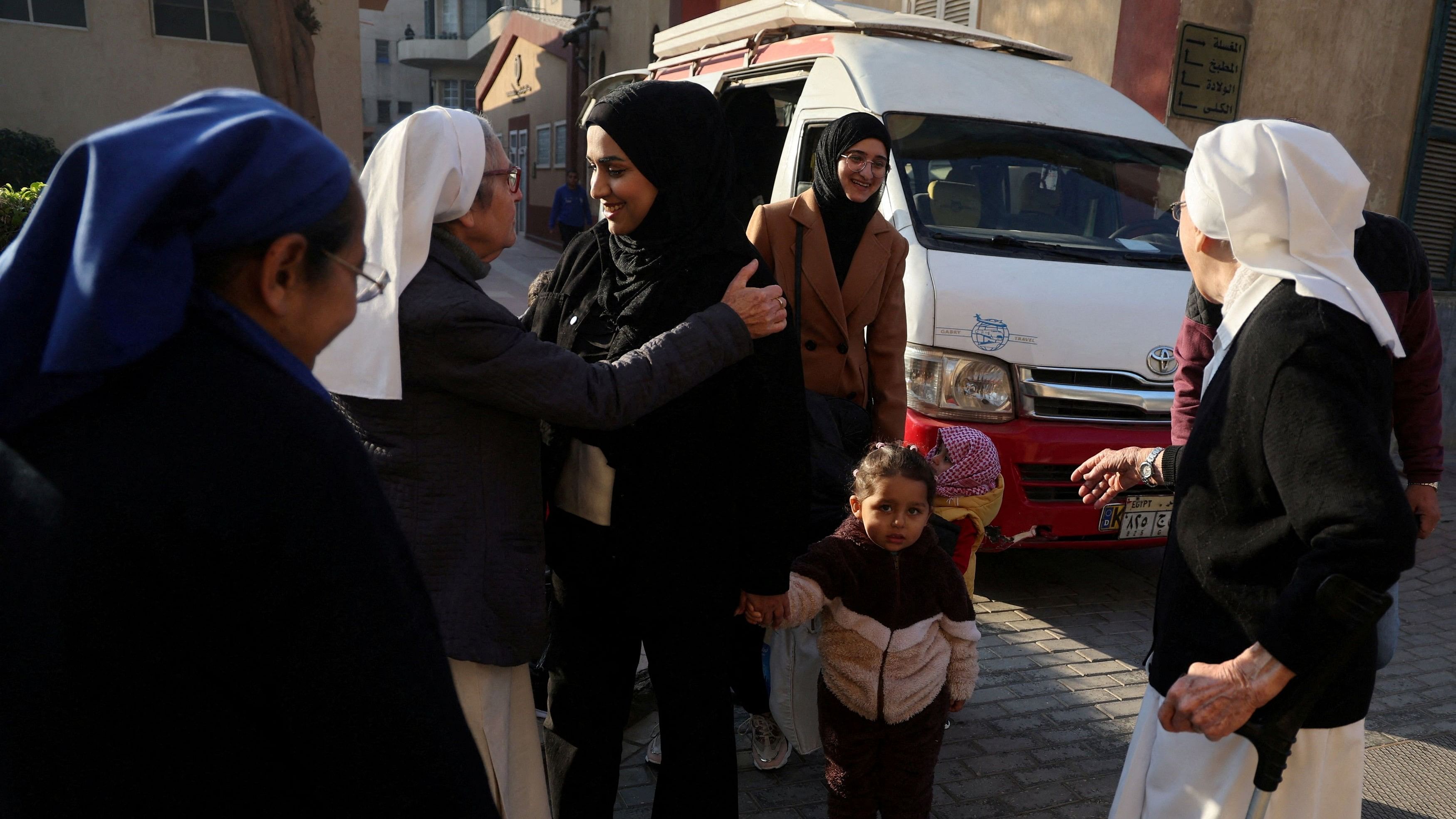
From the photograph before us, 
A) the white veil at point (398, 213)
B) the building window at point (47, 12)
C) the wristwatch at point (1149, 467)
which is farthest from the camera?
the building window at point (47, 12)

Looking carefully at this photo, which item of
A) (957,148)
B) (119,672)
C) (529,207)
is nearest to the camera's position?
(119,672)

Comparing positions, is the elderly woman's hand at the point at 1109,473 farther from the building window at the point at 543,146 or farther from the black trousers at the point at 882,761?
the building window at the point at 543,146

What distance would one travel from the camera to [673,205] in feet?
7.77

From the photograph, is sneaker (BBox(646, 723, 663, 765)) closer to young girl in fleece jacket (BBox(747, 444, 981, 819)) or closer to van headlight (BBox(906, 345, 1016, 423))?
young girl in fleece jacket (BBox(747, 444, 981, 819))

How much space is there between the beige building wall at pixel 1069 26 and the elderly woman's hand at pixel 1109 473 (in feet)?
21.4

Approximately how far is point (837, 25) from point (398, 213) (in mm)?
4524

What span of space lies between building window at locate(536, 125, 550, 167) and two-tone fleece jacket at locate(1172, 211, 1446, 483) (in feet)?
81.4

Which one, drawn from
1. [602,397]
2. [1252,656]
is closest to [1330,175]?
[1252,656]

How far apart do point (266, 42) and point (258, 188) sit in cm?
1538

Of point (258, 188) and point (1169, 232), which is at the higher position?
point (258, 188)

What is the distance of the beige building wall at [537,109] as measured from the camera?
25.5 metres

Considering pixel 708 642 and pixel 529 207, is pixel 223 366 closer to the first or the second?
pixel 708 642

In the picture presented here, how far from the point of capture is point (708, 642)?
8.13ft

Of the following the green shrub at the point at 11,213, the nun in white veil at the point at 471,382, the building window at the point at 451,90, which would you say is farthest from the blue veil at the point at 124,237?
the building window at the point at 451,90
